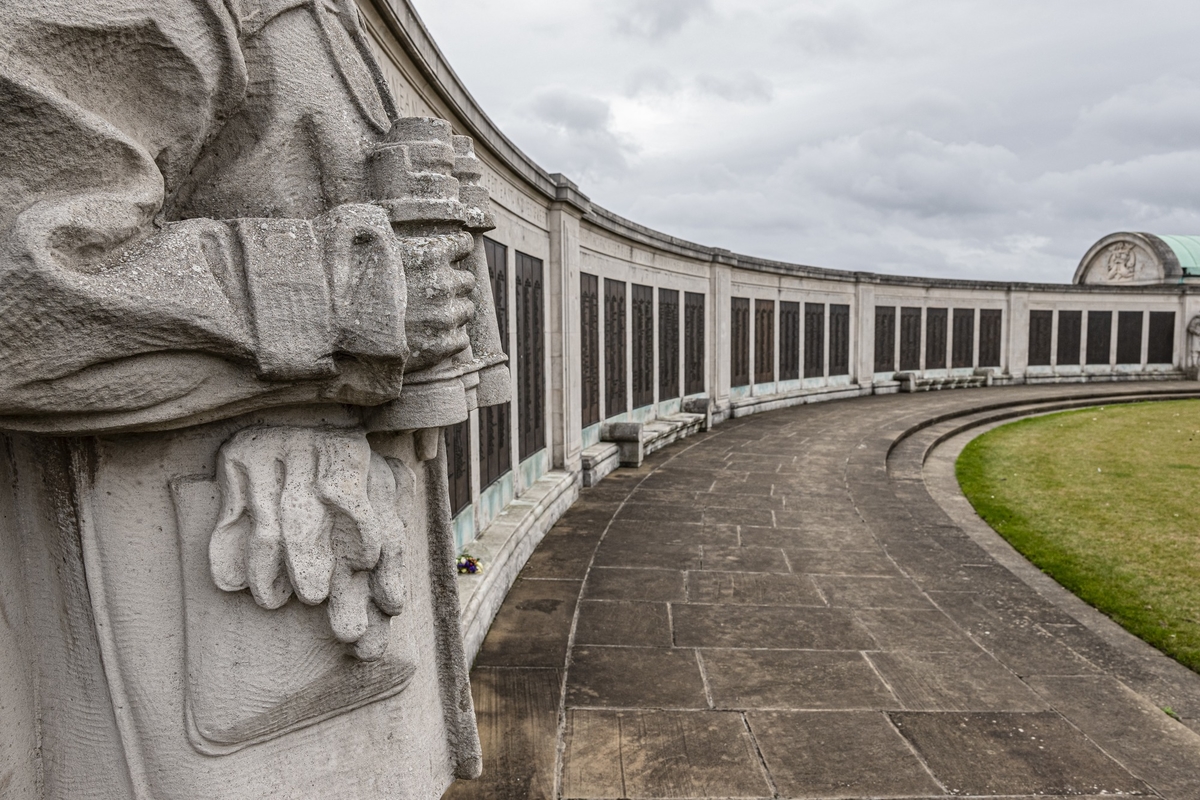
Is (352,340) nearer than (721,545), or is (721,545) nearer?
(352,340)

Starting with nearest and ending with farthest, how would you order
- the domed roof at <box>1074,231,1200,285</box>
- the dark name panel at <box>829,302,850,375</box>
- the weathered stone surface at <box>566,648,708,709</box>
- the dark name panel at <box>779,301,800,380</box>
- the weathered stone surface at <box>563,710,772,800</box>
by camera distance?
the weathered stone surface at <box>563,710,772,800</box>
the weathered stone surface at <box>566,648,708,709</box>
the dark name panel at <box>779,301,800,380</box>
the dark name panel at <box>829,302,850,375</box>
the domed roof at <box>1074,231,1200,285</box>

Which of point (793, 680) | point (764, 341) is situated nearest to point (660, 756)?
point (793, 680)

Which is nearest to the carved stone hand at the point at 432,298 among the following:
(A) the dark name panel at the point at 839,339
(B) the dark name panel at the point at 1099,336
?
(A) the dark name panel at the point at 839,339

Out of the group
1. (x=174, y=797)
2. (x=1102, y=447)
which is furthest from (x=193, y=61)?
(x=1102, y=447)

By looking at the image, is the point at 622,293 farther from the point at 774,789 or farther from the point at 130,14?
the point at 130,14

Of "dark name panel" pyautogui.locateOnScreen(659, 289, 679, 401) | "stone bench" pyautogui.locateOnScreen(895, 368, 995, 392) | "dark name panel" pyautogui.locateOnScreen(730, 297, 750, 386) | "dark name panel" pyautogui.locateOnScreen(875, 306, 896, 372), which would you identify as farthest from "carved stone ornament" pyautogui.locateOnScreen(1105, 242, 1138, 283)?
"dark name panel" pyautogui.locateOnScreen(659, 289, 679, 401)

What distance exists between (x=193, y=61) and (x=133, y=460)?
0.73 metres

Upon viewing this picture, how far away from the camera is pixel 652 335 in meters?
11.9

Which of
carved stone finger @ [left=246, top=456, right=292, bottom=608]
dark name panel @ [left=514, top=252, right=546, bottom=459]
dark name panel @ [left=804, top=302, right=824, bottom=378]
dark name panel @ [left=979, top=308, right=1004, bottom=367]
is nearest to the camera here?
carved stone finger @ [left=246, top=456, right=292, bottom=608]

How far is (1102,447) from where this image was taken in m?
12.2

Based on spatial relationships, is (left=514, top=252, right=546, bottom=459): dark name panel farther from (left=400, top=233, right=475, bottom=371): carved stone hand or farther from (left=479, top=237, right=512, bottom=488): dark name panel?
(left=400, top=233, right=475, bottom=371): carved stone hand

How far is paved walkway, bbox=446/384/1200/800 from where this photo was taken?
11.0 feet

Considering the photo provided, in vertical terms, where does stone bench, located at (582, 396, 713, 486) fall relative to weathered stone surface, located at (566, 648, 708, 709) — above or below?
above

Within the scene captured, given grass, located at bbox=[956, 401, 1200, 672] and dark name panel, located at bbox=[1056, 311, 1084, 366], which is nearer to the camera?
grass, located at bbox=[956, 401, 1200, 672]
